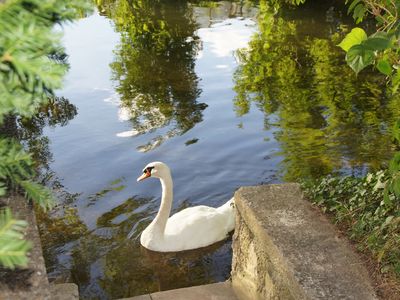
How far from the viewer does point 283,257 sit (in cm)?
317

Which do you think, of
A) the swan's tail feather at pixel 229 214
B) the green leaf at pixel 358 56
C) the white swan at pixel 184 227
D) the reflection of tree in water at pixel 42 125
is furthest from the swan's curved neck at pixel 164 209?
the green leaf at pixel 358 56

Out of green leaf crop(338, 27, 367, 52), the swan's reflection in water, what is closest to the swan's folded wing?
the swan's reflection in water

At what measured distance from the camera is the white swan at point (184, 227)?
6305 millimetres

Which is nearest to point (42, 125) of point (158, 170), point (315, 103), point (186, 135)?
point (186, 135)

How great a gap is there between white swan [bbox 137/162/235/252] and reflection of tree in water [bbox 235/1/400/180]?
1.39 metres

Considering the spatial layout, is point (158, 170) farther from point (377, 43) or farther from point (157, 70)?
point (157, 70)

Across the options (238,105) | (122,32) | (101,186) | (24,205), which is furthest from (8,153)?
(122,32)

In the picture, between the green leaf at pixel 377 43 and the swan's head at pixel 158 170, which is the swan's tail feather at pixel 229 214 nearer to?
the swan's head at pixel 158 170

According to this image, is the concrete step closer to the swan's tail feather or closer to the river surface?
the river surface

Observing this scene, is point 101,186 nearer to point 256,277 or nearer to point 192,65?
point 256,277

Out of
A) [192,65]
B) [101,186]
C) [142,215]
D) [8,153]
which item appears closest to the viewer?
[8,153]

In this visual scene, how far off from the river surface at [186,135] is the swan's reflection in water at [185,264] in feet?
0.04

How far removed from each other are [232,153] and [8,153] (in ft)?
24.1

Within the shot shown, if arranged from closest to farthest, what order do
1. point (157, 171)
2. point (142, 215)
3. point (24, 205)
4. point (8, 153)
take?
point (8, 153) → point (24, 205) → point (157, 171) → point (142, 215)
